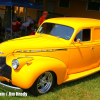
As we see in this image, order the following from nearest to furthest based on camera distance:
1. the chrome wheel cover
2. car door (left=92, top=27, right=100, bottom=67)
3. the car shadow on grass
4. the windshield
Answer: the chrome wheel cover → the car shadow on grass → the windshield → car door (left=92, top=27, right=100, bottom=67)

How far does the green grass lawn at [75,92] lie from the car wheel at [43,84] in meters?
0.12

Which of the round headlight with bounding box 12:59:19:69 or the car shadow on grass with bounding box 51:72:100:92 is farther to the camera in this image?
the car shadow on grass with bounding box 51:72:100:92

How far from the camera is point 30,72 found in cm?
310

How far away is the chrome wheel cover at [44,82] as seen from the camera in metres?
3.50

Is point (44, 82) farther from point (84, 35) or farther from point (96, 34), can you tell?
point (96, 34)

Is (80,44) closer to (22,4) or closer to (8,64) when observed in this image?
(8,64)

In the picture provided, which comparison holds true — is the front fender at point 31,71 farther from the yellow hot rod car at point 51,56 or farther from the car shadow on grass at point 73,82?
the car shadow on grass at point 73,82

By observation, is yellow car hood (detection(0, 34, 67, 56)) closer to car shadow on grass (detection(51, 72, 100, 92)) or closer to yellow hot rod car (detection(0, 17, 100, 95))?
yellow hot rod car (detection(0, 17, 100, 95))

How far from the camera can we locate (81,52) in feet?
13.9

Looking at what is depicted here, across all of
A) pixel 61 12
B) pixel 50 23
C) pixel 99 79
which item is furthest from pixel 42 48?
pixel 61 12

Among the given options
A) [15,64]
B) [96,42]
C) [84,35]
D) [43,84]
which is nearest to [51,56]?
[43,84]

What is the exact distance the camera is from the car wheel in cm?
339

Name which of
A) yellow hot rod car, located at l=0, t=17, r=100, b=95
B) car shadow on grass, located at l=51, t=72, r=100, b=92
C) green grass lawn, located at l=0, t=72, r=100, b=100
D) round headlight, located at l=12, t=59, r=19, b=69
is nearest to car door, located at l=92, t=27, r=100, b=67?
yellow hot rod car, located at l=0, t=17, r=100, b=95

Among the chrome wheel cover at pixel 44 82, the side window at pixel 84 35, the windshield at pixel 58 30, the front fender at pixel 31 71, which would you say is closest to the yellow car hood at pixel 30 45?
the windshield at pixel 58 30
